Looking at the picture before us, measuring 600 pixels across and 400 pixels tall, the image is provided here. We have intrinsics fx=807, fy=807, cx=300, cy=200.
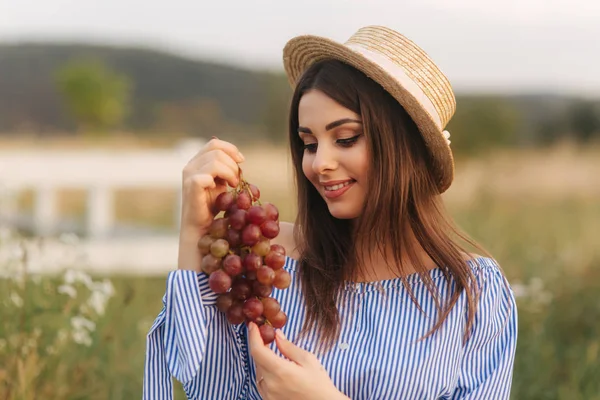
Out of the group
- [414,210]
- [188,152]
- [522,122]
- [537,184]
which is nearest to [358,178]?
[414,210]

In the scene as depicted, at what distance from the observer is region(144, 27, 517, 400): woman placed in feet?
6.05

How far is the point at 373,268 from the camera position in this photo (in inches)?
81.4

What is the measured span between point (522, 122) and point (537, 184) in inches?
845

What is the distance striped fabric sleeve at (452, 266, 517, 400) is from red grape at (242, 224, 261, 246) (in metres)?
0.66

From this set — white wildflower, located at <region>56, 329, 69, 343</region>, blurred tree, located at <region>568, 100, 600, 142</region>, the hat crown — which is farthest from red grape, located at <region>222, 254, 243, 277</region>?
blurred tree, located at <region>568, 100, 600, 142</region>

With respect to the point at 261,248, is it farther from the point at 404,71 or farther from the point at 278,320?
the point at 404,71

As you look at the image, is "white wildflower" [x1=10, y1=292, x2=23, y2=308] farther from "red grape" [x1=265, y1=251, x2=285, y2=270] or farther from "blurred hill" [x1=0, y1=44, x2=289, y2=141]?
"blurred hill" [x1=0, y1=44, x2=289, y2=141]

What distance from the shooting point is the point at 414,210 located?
204 centimetres

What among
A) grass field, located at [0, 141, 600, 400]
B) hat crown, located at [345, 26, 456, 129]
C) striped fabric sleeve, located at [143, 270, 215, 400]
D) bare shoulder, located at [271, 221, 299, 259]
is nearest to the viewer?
striped fabric sleeve, located at [143, 270, 215, 400]

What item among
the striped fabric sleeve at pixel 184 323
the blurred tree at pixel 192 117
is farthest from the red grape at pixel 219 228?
the blurred tree at pixel 192 117

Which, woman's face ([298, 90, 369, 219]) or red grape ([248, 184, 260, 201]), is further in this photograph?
woman's face ([298, 90, 369, 219])

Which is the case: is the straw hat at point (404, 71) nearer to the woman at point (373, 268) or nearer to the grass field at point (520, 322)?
the woman at point (373, 268)

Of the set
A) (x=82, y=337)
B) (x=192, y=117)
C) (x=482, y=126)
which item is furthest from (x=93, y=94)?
(x=82, y=337)

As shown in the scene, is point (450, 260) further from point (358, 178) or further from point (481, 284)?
point (358, 178)
